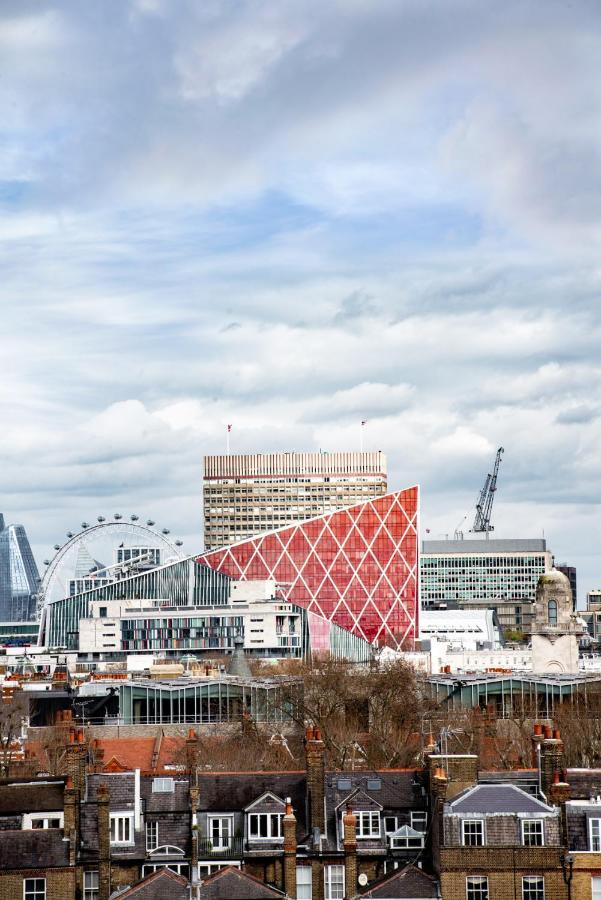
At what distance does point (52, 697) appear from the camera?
5837 inches

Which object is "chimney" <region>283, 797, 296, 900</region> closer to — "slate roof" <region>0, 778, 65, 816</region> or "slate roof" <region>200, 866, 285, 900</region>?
"slate roof" <region>200, 866, 285, 900</region>

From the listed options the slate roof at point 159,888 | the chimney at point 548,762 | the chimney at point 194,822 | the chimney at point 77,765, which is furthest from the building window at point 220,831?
the chimney at point 548,762

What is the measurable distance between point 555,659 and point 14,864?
12913 cm

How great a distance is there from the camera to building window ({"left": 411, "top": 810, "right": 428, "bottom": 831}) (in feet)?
221

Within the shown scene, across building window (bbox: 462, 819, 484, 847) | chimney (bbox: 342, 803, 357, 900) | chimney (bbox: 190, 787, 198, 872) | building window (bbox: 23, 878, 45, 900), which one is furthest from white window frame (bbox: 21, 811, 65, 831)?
building window (bbox: 462, 819, 484, 847)

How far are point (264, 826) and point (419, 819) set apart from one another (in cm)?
526

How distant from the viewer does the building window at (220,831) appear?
6681 cm

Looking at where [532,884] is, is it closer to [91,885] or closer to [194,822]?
[194,822]

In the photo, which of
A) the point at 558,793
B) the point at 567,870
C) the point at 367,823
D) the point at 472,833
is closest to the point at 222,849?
the point at 367,823

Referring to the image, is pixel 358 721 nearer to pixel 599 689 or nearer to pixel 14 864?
pixel 599 689

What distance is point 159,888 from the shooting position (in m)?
63.0

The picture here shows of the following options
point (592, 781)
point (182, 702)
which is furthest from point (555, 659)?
point (592, 781)

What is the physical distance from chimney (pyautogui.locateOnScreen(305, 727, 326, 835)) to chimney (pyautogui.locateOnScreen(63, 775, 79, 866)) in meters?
7.84

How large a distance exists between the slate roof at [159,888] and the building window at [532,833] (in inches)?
418
